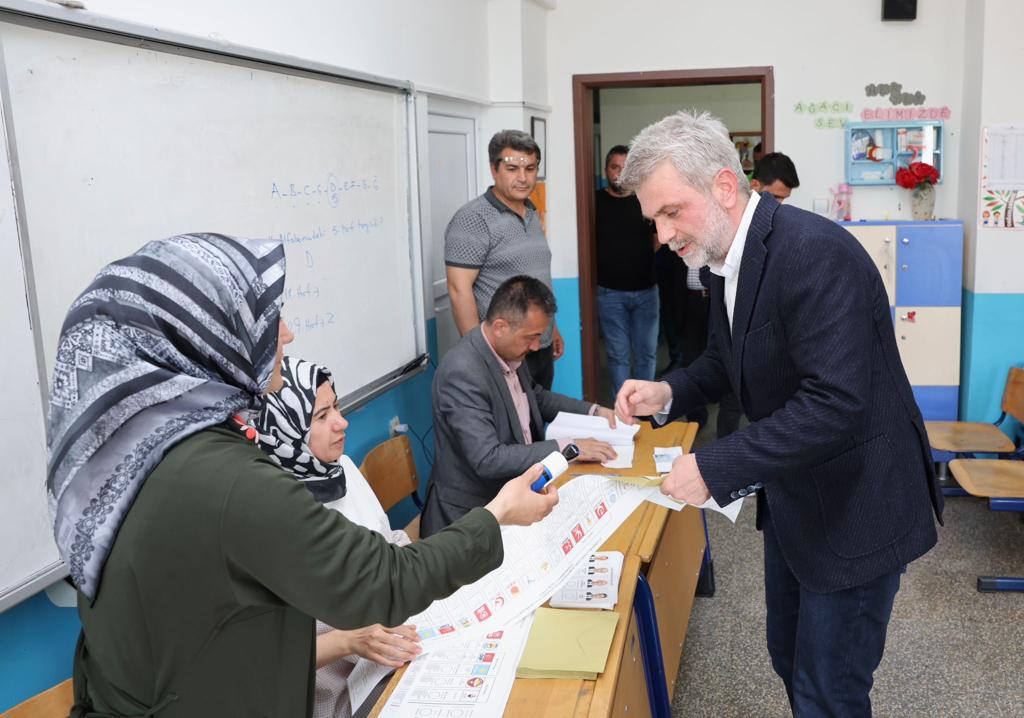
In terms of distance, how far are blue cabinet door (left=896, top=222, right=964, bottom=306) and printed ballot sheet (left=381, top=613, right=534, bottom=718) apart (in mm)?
3950

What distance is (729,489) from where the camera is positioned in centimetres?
174

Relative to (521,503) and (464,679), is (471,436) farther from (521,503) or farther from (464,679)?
(521,503)

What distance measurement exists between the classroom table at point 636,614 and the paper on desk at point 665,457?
29 mm

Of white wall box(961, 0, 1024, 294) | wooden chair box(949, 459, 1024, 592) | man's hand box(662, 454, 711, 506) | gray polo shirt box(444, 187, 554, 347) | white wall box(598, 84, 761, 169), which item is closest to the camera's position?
man's hand box(662, 454, 711, 506)

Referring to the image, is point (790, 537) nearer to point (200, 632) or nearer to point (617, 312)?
point (200, 632)

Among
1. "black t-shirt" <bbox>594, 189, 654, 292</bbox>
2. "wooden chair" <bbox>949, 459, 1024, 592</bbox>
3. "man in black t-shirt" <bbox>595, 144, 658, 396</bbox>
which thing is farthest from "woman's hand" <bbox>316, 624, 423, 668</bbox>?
"black t-shirt" <bbox>594, 189, 654, 292</bbox>

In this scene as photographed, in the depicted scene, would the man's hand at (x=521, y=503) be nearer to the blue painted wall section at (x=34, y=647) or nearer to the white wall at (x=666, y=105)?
the blue painted wall section at (x=34, y=647)

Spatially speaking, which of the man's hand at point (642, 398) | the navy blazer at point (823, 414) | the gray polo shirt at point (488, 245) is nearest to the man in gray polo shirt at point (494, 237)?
the gray polo shirt at point (488, 245)

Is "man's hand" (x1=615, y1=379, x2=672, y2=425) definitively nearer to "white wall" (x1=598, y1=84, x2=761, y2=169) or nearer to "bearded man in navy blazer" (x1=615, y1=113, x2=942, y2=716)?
"bearded man in navy blazer" (x1=615, y1=113, x2=942, y2=716)

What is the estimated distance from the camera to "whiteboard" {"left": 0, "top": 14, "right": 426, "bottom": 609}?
1718 mm

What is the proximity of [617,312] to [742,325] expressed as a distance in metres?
4.01

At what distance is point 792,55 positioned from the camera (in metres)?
5.38

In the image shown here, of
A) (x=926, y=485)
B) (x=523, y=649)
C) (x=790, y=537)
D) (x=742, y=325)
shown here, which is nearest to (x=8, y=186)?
(x=523, y=649)

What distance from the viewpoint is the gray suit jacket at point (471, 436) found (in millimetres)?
2666
